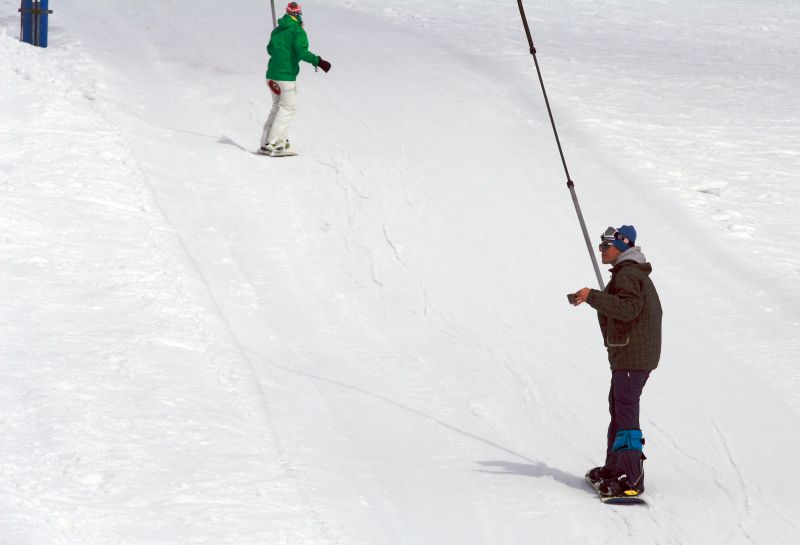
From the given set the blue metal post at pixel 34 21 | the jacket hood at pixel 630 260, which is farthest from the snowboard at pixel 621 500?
the blue metal post at pixel 34 21

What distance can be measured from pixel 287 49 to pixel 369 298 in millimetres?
4449

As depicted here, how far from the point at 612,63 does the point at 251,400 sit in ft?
46.7

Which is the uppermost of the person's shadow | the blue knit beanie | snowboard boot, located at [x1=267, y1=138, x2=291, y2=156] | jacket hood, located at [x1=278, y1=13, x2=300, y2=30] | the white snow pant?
jacket hood, located at [x1=278, y1=13, x2=300, y2=30]

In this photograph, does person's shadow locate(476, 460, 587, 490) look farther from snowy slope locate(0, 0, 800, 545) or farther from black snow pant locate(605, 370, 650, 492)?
black snow pant locate(605, 370, 650, 492)

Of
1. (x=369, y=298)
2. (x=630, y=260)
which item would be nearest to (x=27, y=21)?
(x=369, y=298)

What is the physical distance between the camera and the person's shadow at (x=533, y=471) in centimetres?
764

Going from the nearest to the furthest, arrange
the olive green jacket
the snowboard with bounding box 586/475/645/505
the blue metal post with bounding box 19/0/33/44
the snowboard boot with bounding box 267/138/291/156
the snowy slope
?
the snowy slope, the olive green jacket, the snowboard with bounding box 586/475/645/505, the snowboard boot with bounding box 267/138/291/156, the blue metal post with bounding box 19/0/33/44

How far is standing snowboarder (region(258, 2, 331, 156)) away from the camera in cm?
1366

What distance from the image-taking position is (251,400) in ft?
26.2

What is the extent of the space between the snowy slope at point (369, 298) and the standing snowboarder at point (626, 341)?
0.79 feet

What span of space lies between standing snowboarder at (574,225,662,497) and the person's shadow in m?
0.24

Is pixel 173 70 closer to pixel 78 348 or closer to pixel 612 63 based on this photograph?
pixel 612 63

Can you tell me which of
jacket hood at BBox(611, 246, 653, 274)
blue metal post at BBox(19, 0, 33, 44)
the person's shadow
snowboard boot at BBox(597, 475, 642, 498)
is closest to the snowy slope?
the person's shadow

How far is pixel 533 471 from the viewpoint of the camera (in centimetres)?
775
